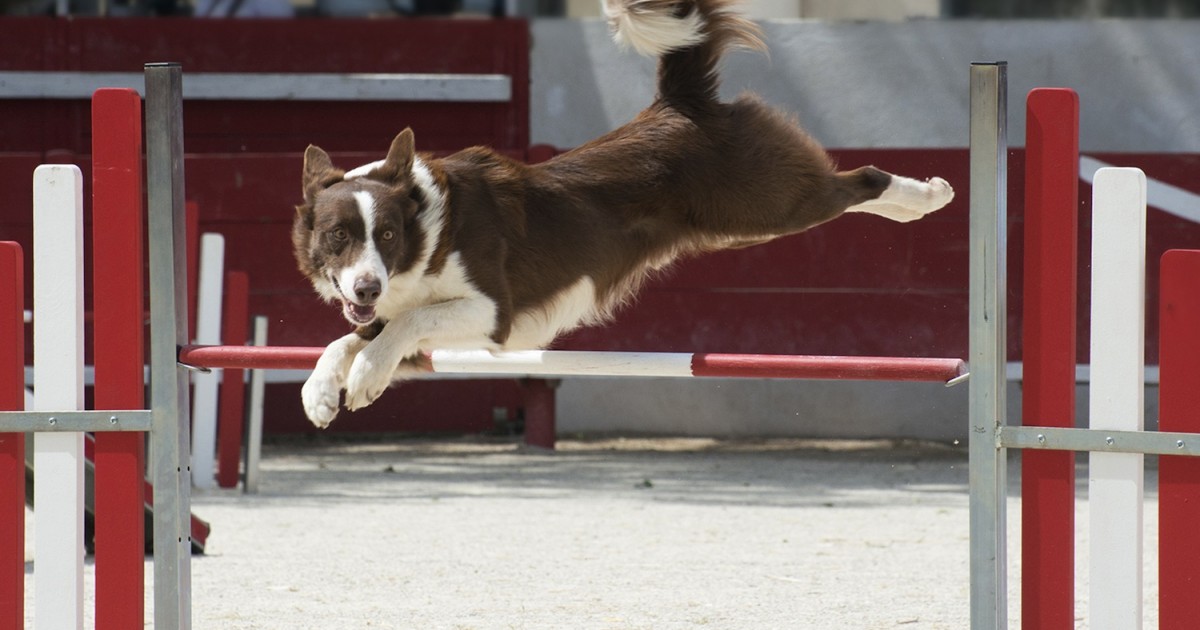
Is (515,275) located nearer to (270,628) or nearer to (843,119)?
(270,628)

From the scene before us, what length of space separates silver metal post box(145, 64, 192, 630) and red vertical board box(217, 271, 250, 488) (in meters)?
4.26

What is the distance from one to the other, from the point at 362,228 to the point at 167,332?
56 centimetres

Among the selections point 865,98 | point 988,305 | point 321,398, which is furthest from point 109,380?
point 865,98

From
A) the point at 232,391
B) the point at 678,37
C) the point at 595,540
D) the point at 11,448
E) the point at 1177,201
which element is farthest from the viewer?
the point at 1177,201

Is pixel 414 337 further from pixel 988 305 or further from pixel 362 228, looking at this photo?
pixel 988 305

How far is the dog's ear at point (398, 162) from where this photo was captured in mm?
3855

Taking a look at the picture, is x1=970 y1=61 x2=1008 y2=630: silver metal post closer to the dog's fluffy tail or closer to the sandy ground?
the dog's fluffy tail

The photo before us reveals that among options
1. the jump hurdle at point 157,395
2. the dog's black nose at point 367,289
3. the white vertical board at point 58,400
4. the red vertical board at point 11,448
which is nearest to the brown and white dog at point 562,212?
the dog's black nose at point 367,289

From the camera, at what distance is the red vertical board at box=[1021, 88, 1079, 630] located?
3082 millimetres

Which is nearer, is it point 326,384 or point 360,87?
point 326,384

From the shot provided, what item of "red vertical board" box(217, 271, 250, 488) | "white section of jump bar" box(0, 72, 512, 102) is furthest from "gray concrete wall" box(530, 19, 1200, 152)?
"red vertical board" box(217, 271, 250, 488)

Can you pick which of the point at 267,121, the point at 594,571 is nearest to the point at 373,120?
the point at 267,121

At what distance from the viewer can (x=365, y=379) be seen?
11.7ft

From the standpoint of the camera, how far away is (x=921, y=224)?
8.25 m
